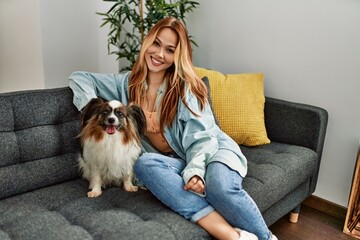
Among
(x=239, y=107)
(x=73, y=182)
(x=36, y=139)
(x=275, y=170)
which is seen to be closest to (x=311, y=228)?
(x=275, y=170)

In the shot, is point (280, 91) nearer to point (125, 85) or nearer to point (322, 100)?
point (322, 100)

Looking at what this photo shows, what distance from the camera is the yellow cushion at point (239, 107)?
233cm

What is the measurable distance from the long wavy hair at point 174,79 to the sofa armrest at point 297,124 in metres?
0.69

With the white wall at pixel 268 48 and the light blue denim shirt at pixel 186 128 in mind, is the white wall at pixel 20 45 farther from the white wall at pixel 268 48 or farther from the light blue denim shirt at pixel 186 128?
the light blue denim shirt at pixel 186 128

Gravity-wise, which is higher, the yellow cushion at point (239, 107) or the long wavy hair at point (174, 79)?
the long wavy hair at point (174, 79)

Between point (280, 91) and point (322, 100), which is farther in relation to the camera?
point (280, 91)

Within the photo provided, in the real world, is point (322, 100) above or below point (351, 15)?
below

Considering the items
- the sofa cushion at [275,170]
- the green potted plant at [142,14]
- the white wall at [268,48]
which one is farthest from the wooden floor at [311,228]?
the green potted plant at [142,14]

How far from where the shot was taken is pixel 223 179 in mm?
1596

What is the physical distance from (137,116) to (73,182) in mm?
469

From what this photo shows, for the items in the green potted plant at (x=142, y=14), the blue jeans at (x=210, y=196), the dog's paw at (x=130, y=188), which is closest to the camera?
the blue jeans at (x=210, y=196)

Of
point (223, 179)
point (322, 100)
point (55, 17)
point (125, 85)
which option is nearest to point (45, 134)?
point (125, 85)

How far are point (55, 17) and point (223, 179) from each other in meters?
2.06

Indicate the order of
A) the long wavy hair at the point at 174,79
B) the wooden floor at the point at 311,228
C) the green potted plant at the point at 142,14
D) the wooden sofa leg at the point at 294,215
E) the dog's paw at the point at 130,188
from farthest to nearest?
the green potted plant at the point at 142,14
the wooden sofa leg at the point at 294,215
the wooden floor at the point at 311,228
the long wavy hair at the point at 174,79
the dog's paw at the point at 130,188
